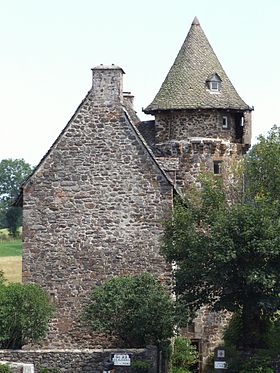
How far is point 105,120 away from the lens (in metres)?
43.0

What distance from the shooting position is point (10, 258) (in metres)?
91.6

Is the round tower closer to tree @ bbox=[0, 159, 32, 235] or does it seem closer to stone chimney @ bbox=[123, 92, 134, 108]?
stone chimney @ bbox=[123, 92, 134, 108]

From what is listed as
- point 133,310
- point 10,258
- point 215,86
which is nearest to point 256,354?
point 133,310

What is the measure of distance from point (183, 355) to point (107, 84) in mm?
12109

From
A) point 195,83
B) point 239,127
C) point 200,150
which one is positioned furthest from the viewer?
point 239,127

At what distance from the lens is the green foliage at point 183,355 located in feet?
132

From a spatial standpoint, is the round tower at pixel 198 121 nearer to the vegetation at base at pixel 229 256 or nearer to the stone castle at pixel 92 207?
the stone castle at pixel 92 207

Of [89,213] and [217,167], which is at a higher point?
[217,167]

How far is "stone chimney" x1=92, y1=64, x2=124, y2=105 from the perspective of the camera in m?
43.1

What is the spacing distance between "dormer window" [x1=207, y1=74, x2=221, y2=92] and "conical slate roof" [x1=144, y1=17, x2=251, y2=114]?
0.10 m

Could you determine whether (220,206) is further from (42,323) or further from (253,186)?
(42,323)

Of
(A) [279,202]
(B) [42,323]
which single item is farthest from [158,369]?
(A) [279,202]

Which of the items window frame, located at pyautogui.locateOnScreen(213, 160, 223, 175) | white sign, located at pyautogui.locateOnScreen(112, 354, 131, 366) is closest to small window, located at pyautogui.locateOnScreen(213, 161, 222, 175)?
window frame, located at pyautogui.locateOnScreen(213, 160, 223, 175)

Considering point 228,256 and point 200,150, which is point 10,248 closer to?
point 200,150
